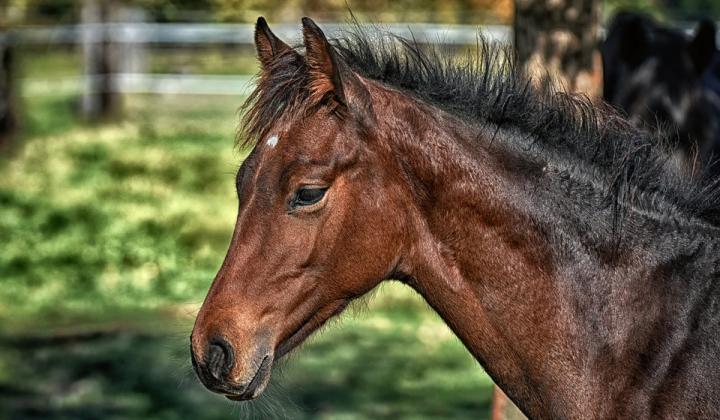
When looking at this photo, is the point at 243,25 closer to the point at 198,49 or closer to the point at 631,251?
the point at 198,49

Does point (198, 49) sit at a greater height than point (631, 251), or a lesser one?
lesser

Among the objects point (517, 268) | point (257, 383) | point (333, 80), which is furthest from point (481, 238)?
point (257, 383)

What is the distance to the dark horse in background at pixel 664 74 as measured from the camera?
7945 millimetres

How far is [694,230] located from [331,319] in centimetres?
115

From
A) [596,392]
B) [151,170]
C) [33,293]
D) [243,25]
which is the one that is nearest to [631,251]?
[596,392]

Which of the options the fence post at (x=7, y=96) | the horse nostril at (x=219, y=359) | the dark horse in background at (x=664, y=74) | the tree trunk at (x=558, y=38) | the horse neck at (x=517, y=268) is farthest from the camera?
the fence post at (x=7, y=96)

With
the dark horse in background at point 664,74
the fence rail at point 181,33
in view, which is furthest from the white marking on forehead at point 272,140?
the fence rail at point 181,33

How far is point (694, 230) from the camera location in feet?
11.4

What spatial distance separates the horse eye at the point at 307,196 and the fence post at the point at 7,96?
1340 cm

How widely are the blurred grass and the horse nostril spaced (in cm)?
39

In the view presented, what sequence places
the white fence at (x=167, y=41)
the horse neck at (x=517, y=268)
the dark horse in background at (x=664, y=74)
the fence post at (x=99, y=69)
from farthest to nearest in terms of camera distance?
the fence post at (x=99, y=69), the white fence at (x=167, y=41), the dark horse in background at (x=664, y=74), the horse neck at (x=517, y=268)

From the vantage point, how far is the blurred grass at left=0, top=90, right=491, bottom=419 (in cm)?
777

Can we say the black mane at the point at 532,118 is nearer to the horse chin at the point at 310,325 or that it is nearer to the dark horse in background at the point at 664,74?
the horse chin at the point at 310,325

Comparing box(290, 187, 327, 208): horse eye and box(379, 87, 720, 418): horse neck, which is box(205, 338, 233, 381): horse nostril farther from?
box(379, 87, 720, 418): horse neck
